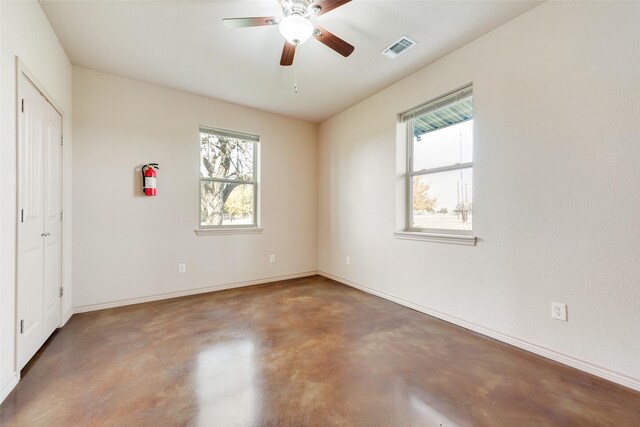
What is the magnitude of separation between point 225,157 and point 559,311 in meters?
4.13

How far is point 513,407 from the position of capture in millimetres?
1579

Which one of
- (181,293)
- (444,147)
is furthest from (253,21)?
(181,293)

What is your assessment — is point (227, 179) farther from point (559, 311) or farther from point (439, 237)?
point (559, 311)

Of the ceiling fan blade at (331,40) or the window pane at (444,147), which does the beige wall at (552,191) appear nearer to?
the window pane at (444,147)

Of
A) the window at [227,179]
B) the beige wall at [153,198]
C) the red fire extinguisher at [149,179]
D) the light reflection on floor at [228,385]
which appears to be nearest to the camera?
the light reflection on floor at [228,385]

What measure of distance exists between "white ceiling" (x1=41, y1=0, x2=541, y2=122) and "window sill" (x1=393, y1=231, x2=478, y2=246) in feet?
6.15

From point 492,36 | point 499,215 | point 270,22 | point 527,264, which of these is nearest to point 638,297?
point 527,264

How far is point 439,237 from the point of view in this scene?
9.51 ft

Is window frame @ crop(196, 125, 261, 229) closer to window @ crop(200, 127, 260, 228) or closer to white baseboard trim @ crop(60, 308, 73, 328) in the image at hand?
window @ crop(200, 127, 260, 228)

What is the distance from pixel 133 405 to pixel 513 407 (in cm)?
221

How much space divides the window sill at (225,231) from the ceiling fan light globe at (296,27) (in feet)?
9.00

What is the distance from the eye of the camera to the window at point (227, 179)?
392cm

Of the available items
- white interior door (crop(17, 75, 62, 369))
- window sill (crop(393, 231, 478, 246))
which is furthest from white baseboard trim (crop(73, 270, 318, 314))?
window sill (crop(393, 231, 478, 246))

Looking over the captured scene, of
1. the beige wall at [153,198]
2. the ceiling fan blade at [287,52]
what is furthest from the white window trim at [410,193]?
the beige wall at [153,198]
